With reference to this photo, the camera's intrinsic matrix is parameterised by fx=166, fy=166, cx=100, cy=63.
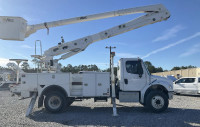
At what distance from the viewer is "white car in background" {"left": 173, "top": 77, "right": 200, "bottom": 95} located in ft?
45.2

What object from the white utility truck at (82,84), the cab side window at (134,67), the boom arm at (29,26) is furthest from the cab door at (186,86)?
the cab side window at (134,67)

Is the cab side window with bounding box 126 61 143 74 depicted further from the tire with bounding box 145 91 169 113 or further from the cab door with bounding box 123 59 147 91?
the tire with bounding box 145 91 169 113

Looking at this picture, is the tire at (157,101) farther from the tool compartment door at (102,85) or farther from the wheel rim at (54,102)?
the wheel rim at (54,102)

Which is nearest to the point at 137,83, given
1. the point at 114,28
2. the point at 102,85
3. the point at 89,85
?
the point at 102,85

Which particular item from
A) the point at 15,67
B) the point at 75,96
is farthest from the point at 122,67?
the point at 15,67

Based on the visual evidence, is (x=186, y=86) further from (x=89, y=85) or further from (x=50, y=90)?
(x=50, y=90)

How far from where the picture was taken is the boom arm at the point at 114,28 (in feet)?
28.5

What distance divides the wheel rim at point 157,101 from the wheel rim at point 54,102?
4401 millimetres

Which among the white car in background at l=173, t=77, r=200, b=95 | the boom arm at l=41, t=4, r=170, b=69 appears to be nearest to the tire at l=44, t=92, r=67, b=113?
the boom arm at l=41, t=4, r=170, b=69

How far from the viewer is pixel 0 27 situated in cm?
741

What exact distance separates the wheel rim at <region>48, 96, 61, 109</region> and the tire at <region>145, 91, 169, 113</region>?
4.11 metres

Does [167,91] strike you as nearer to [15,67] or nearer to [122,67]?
[122,67]

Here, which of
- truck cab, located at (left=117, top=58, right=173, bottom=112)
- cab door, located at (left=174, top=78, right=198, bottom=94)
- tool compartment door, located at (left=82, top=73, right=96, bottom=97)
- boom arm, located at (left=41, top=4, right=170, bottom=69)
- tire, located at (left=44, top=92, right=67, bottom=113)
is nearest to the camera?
tire, located at (left=44, top=92, right=67, bottom=113)

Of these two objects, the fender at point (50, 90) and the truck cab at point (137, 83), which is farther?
the truck cab at point (137, 83)
